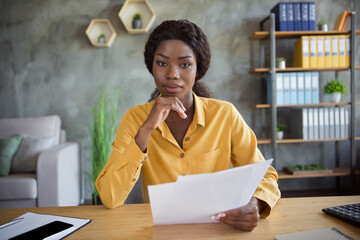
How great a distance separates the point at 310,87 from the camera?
3.02 m

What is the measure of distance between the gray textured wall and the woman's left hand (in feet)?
8.97

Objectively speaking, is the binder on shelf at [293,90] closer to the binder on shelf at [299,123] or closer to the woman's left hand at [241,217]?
the binder on shelf at [299,123]

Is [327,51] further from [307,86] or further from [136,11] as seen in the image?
[136,11]

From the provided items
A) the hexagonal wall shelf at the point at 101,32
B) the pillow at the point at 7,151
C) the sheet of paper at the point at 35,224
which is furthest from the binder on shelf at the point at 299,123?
the pillow at the point at 7,151

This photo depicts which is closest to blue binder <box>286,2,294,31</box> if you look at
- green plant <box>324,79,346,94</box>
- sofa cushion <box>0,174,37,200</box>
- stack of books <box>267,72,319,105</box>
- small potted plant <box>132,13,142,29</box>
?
stack of books <box>267,72,319,105</box>

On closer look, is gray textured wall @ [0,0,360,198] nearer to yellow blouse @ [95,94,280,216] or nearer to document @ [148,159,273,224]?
yellow blouse @ [95,94,280,216]

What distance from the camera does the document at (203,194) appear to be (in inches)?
23.9

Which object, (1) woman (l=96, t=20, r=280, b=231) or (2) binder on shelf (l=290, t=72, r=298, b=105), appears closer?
(1) woman (l=96, t=20, r=280, b=231)

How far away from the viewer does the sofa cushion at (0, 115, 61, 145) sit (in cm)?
298

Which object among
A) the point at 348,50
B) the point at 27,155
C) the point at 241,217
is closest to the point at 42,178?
the point at 27,155

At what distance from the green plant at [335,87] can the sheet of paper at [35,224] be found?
3.01 m

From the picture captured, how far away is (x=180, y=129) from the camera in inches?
46.8

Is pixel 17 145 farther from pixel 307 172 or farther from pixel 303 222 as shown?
pixel 307 172

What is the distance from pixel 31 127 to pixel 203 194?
2.88 meters
